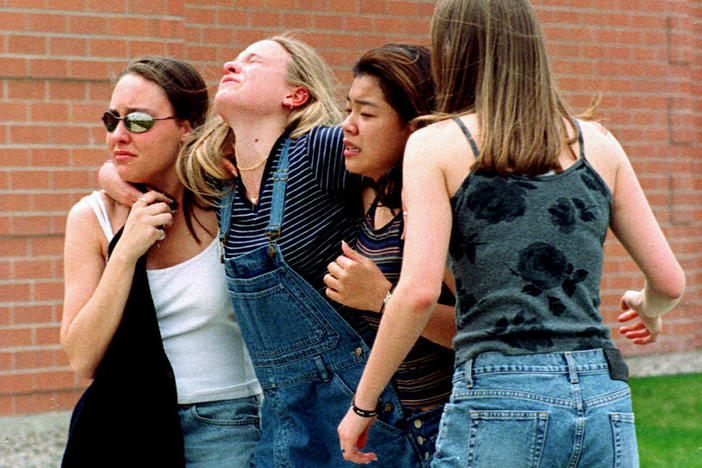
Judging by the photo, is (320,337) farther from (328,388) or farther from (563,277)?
(563,277)

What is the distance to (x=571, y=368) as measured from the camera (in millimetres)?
2078

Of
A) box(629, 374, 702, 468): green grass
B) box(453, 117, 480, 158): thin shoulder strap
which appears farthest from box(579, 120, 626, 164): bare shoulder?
box(629, 374, 702, 468): green grass

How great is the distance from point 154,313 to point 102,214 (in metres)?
0.34

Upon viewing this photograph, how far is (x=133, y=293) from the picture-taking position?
9.07 ft

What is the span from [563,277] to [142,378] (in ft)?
4.04

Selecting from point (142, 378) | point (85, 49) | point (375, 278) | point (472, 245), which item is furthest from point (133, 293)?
point (85, 49)

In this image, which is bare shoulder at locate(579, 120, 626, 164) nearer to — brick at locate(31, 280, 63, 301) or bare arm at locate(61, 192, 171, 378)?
bare arm at locate(61, 192, 171, 378)

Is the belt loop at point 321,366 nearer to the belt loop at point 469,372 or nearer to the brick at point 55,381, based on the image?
the belt loop at point 469,372

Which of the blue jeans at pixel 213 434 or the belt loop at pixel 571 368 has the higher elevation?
the belt loop at pixel 571 368

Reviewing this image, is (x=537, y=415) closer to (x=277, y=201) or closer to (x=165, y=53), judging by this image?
(x=277, y=201)

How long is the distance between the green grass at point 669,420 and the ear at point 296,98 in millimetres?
2836

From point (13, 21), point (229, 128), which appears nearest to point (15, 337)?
point (13, 21)

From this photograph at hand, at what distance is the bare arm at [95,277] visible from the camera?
2.72 m

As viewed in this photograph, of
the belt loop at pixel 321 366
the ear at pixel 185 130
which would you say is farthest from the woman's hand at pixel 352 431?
the ear at pixel 185 130
